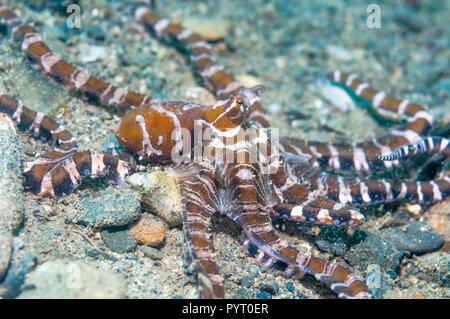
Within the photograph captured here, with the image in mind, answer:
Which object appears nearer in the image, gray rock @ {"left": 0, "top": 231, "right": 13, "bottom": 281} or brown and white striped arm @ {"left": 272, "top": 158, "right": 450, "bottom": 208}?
gray rock @ {"left": 0, "top": 231, "right": 13, "bottom": 281}

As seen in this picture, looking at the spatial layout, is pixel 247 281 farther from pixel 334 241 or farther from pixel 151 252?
pixel 334 241

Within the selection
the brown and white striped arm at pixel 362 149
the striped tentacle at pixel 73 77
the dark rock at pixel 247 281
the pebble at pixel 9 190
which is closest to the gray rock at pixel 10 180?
the pebble at pixel 9 190

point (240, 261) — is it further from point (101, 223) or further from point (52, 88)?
point (52, 88)

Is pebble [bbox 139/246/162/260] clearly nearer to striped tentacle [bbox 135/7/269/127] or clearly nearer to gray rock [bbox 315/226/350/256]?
gray rock [bbox 315/226/350/256]

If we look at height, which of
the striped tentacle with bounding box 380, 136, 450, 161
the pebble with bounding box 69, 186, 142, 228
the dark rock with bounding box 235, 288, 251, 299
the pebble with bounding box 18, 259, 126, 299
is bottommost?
the dark rock with bounding box 235, 288, 251, 299

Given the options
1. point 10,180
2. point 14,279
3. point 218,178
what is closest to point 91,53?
point 10,180

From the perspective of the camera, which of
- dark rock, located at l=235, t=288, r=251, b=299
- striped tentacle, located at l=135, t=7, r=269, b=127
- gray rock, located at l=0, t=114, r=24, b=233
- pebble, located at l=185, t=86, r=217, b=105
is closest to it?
gray rock, located at l=0, t=114, r=24, b=233

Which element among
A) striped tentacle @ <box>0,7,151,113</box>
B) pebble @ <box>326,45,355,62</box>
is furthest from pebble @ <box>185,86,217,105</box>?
pebble @ <box>326,45,355,62</box>
